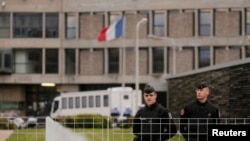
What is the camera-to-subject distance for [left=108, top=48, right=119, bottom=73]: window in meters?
61.7

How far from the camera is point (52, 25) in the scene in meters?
62.7

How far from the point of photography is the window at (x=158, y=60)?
60.4 meters

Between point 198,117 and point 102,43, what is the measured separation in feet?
170

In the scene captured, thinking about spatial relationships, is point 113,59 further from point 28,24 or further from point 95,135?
point 95,135

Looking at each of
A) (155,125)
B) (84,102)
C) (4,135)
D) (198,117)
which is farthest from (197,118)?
(84,102)

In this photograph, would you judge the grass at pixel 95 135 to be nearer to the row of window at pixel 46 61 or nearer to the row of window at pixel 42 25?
the row of window at pixel 46 61

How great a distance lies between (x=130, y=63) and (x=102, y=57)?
2839 mm

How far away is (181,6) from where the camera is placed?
60.0 meters

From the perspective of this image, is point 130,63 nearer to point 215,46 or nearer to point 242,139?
point 215,46

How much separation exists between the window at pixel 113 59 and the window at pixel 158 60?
3270 millimetres

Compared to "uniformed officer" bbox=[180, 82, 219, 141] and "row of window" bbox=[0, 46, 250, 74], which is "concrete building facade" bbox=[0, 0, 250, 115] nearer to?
"row of window" bbox=[0, 46, 250, 74]

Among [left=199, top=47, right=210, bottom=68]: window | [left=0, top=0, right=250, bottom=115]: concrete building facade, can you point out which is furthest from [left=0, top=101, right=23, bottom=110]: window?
[left=199, top=47, right=210, bottom=68]: window

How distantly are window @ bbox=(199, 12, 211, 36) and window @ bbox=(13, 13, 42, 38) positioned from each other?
14.2 metres

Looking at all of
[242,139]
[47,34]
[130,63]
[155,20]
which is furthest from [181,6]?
[242,139]
